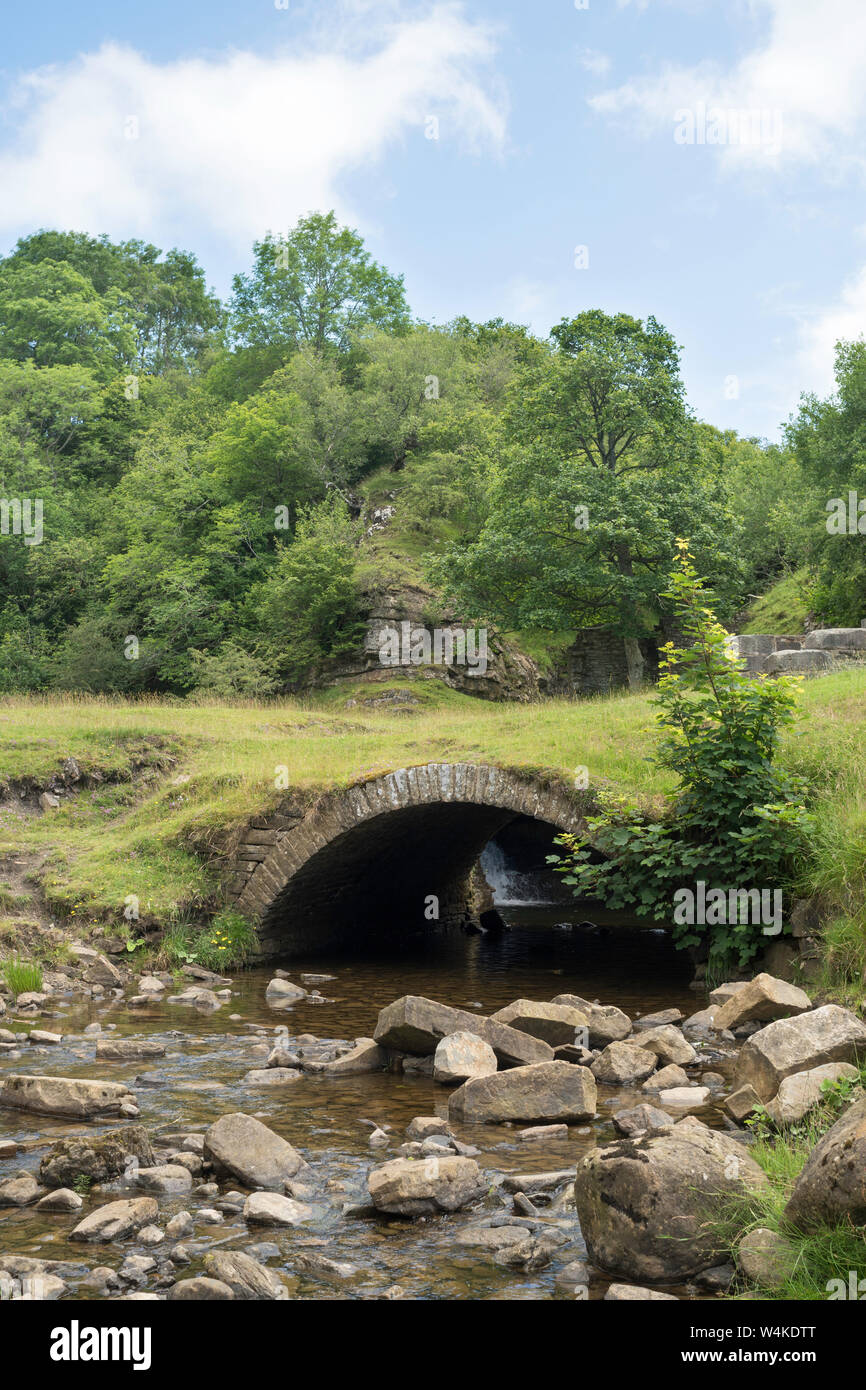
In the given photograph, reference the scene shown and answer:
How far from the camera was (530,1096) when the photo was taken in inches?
310

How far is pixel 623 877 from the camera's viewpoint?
1248 centimetres

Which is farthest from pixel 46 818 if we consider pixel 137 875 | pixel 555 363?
pixel 555 363

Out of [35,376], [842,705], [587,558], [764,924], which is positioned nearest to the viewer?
[764,924]

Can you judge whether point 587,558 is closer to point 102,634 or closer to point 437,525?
point 437,525

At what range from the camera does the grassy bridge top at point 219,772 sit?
12367 mm

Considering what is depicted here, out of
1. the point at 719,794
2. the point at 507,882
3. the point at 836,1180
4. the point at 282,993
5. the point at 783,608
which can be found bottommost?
the point at 507,882

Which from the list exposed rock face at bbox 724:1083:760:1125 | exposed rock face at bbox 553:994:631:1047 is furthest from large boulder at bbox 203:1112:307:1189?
exposed rock face at bbox 553:994:631:1047

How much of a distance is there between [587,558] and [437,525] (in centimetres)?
1050

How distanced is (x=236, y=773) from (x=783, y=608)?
29.0 metres

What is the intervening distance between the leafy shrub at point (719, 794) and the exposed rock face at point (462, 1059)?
3004 mm

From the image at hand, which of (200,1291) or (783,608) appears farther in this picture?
(783,608)

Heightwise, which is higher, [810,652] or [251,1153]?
[810,652]

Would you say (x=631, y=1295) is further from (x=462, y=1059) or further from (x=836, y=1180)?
(x=462, y=1059)

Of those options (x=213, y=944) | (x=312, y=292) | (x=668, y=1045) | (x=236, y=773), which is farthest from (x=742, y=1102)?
(x=312, y=292)
